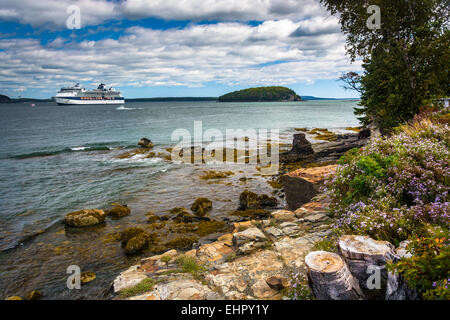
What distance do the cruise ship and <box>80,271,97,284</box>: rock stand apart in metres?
190

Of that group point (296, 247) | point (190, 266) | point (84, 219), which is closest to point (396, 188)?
point (296, 247)

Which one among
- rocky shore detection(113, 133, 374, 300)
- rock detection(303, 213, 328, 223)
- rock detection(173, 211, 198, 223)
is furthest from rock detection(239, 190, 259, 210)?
rock detection(303, 213, 328, 223)

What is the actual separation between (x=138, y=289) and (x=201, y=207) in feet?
27.7

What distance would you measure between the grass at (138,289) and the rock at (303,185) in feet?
26.5

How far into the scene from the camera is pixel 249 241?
8445 mm

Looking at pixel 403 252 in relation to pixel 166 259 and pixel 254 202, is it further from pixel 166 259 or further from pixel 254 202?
pixel 254 202

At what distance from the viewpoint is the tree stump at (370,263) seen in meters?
4.37

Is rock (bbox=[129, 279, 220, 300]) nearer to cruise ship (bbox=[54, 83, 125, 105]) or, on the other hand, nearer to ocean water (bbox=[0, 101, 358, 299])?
ocean water (bbox=[0, 101, 358, 299])

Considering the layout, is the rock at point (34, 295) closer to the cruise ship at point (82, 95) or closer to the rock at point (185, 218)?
the rock at point (185, 218)

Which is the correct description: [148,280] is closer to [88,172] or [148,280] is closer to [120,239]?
[120,239]

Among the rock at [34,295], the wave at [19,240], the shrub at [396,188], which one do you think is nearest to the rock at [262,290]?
the shrub at [396,188]

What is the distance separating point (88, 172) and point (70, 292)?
18.2 meters
